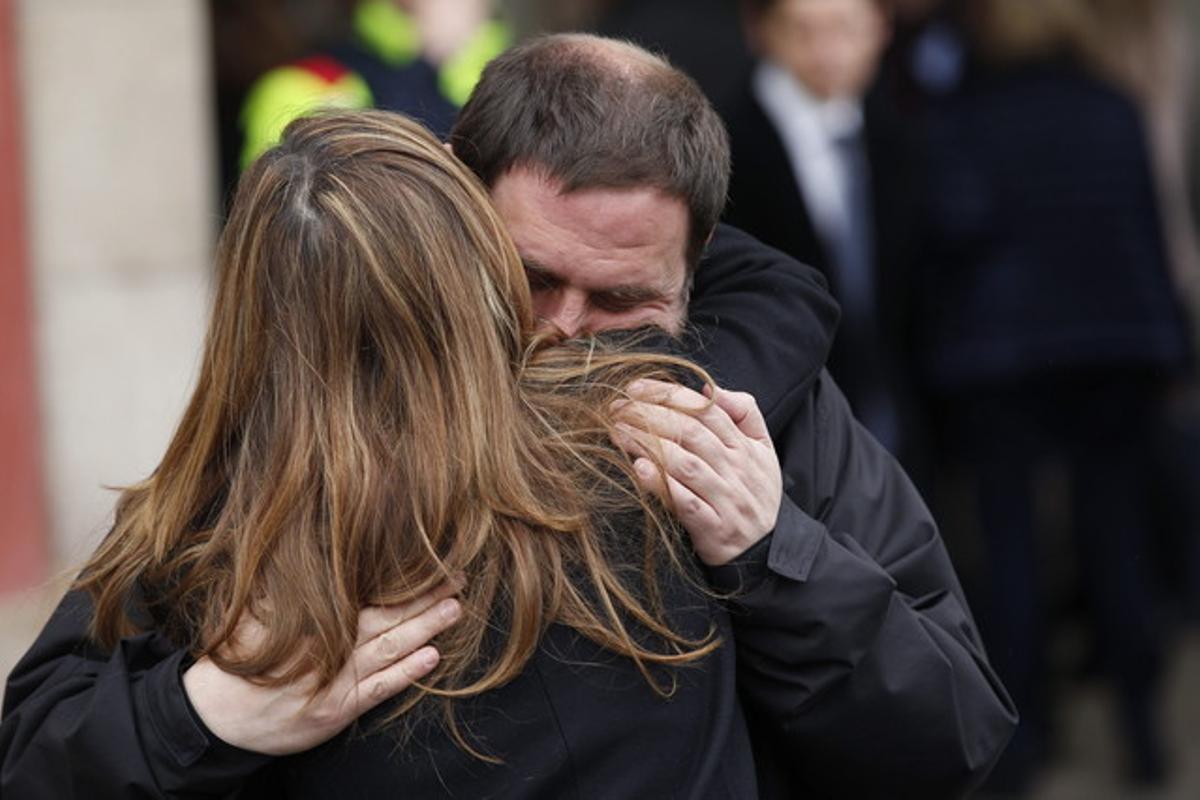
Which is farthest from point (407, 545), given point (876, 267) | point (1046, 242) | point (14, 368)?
point (1046, 242)

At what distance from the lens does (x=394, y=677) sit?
2.10 m

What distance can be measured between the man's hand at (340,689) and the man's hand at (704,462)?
242 mm

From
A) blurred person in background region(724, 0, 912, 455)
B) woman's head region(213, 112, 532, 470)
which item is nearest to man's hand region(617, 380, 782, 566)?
woman's head region(213, 112, 532, 470)

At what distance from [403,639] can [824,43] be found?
3754 millimetres

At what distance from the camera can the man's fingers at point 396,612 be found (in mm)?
2104

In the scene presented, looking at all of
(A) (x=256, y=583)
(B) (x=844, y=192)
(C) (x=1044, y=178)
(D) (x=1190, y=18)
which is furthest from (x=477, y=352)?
(D) (x=1190, y=18)

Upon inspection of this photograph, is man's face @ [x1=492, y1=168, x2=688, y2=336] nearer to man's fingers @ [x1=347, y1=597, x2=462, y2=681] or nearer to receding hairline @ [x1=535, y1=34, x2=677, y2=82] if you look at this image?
receding hairline @ [x1=535, y1=34, x2=677, y2=82]

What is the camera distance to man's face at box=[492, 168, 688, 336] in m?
2.27

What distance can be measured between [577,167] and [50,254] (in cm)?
302

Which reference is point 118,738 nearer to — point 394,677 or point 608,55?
point 394,677

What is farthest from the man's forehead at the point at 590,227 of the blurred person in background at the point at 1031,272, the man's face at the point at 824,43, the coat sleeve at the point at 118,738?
the blurred person in background at the point at 1031,272

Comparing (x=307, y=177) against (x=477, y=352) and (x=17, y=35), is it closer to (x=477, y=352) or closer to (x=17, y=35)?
(x=477, y=352)

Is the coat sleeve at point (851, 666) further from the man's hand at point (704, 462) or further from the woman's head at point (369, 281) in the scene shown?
the woman's head at point (369, 281)

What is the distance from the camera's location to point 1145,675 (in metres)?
6.17
